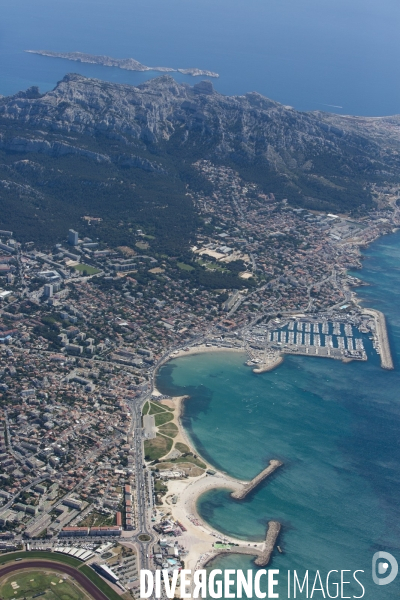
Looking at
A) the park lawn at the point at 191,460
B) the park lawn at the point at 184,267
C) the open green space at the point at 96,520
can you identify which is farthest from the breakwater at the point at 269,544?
the park lawn at the point at 184,267

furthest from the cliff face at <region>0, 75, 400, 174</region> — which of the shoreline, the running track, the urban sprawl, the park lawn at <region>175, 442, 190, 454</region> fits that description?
the running track

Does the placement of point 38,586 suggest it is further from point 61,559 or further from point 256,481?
point 256,481

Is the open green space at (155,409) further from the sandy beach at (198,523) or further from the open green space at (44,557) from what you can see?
the open green space at (44,557)

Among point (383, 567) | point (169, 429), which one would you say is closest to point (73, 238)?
point (169, 429)

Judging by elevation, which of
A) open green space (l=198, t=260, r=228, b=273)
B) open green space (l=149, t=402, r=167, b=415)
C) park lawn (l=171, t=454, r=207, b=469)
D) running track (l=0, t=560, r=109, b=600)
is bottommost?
running track (l=0, t=560, r=109, b=600)

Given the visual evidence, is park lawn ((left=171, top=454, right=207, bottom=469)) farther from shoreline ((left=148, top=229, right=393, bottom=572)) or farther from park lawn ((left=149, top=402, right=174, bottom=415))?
park lawn ((left=149, top=402, right=174, bottom=415))

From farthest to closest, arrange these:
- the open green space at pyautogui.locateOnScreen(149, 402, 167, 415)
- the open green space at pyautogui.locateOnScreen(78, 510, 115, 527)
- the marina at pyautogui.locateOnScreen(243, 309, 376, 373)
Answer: the marina at pyautogui.locateOnScreen(243, 309, 376, 373), the open green space at pyautogui.locateOnScreen(149, 402, 167, 415), the open green space at pyautogui.locateOnScreen(78, 510, 115, 527)

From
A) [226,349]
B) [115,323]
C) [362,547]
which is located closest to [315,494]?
[362,547]
